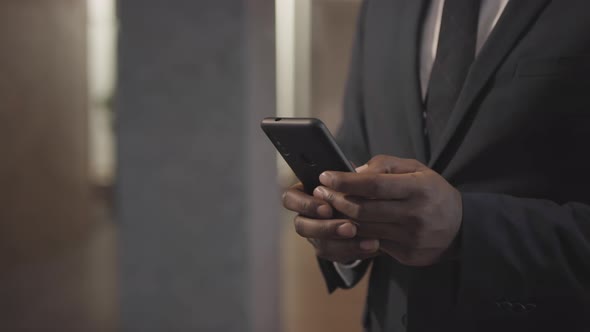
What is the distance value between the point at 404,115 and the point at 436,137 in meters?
0.08

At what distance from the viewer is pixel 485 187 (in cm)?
86

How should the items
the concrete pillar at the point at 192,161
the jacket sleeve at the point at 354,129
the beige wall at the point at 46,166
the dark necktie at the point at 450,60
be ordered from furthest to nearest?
the beige wall at the point at 46,166 < the concrete pillar at the point at 192,161 < the jacket sleeve at the point at 354,129 < the dark necktie at the point at 450,60

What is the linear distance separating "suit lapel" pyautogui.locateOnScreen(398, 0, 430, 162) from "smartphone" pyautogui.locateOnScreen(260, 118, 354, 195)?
0.60 ft

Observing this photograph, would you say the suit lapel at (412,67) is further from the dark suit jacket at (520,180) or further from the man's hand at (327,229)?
the man's hand at (327,229)

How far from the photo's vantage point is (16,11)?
501 cm

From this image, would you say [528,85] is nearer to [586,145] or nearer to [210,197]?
[586,145]

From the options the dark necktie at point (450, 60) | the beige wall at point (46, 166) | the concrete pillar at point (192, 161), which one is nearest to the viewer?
the dark necktie at point (450, 60)

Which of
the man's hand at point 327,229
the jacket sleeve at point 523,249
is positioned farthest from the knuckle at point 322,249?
the jacket sleeve at point 523,249

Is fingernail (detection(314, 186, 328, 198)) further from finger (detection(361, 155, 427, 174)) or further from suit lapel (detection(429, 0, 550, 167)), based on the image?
suit lapel (detection(429, 0, 550, 167))

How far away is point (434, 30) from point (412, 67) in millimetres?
93

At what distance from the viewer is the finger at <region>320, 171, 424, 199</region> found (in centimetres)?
69

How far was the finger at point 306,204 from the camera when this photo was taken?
818 millimetres

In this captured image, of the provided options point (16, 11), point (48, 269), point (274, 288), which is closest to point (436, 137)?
point (274, 288)

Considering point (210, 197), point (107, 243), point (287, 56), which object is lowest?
point (107, 243)
